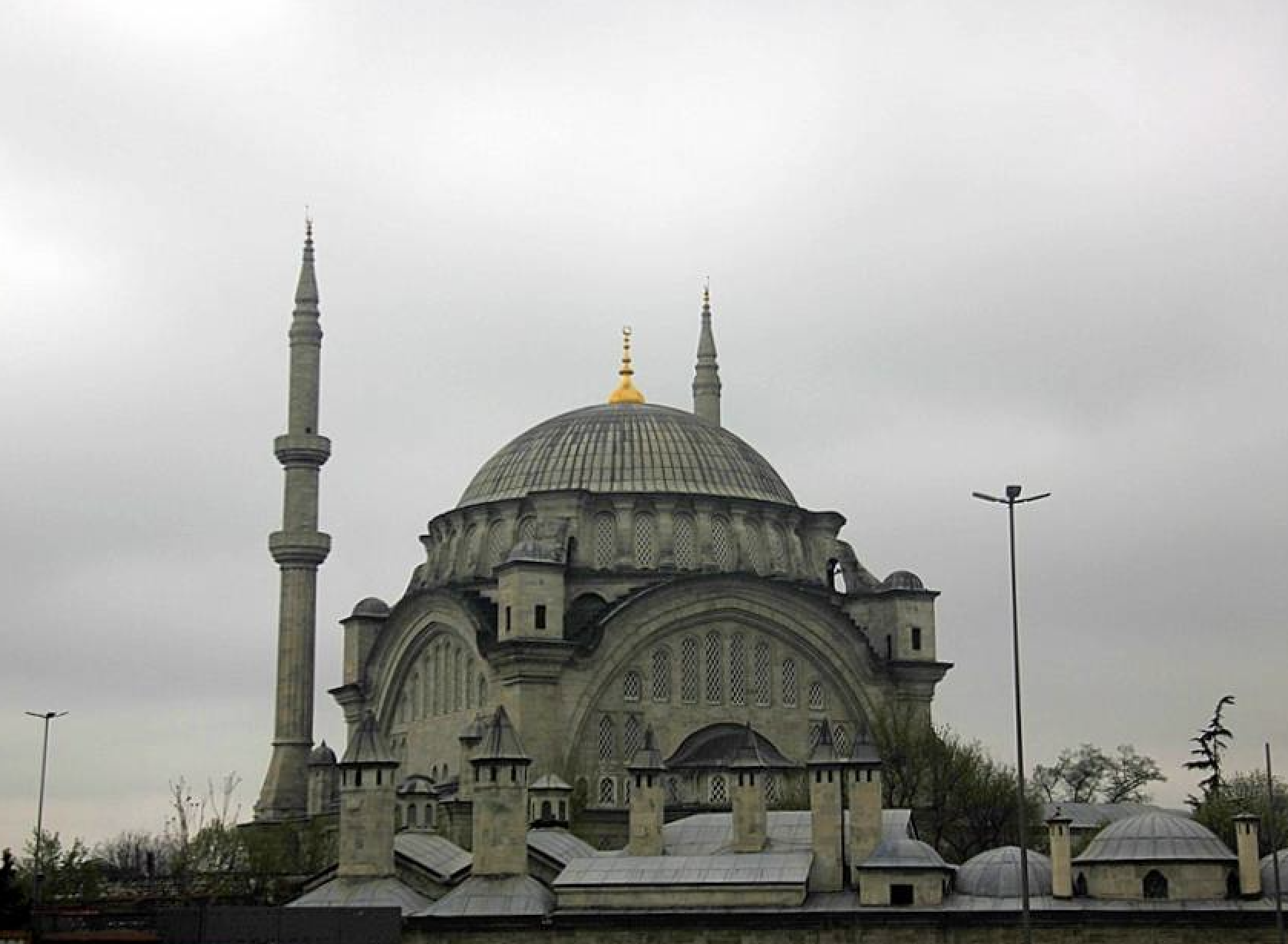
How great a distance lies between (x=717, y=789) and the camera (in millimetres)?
56688

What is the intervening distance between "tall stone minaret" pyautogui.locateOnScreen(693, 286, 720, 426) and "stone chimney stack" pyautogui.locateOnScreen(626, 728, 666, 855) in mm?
32418

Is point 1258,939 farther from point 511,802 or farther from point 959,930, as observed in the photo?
point 511,802

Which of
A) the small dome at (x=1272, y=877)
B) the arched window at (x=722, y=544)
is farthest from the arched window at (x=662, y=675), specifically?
the small dome at (x=1272, y=877)

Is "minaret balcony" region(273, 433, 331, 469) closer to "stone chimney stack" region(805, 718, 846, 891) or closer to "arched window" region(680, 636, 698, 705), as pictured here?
"arched window" region(680, 636, 698, 705)

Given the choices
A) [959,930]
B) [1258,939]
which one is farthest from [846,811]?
[1258,939]

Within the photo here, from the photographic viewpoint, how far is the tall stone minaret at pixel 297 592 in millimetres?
66562

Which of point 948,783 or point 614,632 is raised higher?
point 614,632

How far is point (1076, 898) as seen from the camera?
40.7 meters

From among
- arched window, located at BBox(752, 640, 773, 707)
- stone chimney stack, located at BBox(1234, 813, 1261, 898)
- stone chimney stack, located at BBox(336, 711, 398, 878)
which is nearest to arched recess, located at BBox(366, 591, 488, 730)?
arched window, located at BBox(752, 640, 773, 707)

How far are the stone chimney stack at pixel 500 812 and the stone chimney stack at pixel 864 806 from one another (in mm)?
6831

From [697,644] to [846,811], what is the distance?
1579cm

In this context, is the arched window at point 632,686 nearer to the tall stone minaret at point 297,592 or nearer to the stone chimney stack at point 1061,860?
the tall stone minaret at point 297,592

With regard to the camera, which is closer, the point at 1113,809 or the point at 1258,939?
the point at 1258,939

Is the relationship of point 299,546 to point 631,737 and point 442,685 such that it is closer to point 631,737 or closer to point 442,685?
point 442,685
